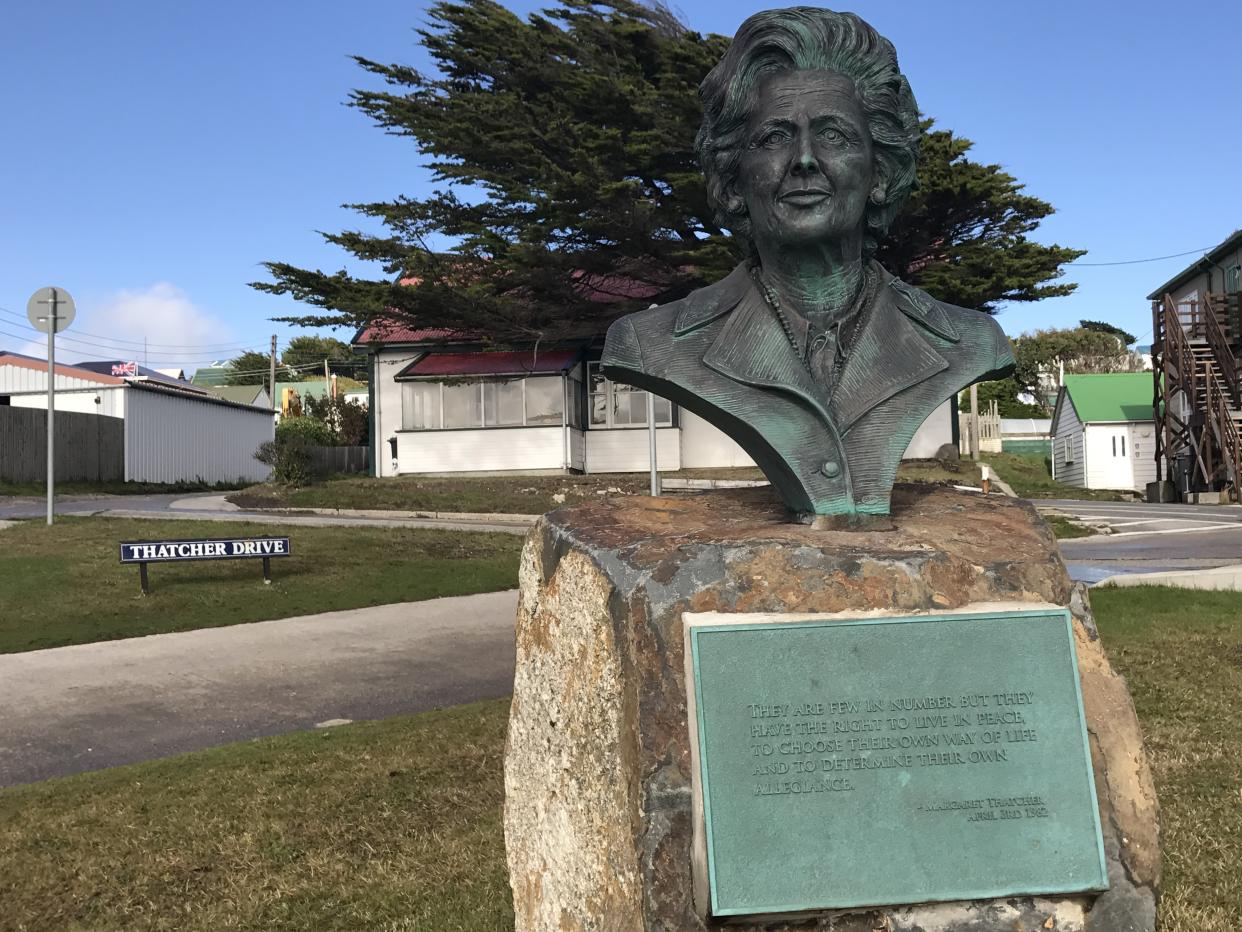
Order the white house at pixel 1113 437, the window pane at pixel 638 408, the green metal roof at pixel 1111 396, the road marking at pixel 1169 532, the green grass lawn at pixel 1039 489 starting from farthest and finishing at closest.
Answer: the green metal roof at pixel 1111 396 → the white house at pixel 1113 437 → the green grass lawn at pixel 1039 489 → the window pane at pixel 638 408 → the road marking at pixel 1169 532

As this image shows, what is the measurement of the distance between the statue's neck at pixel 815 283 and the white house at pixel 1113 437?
33.2m

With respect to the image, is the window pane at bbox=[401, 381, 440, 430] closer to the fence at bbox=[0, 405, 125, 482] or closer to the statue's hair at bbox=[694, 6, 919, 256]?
the fence at bbox=[0, 405, 125, 482]

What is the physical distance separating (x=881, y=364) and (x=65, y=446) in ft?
87.4

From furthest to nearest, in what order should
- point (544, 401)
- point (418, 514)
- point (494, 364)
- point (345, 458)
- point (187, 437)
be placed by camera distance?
point (345, 458) < point (187, 437) < point (494, 364) < point (544, 401) < point (418, 514)

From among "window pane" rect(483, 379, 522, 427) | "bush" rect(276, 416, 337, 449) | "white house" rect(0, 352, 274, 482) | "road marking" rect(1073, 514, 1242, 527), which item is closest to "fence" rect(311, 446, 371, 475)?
"bush" rect(276, 416, 337, 449)

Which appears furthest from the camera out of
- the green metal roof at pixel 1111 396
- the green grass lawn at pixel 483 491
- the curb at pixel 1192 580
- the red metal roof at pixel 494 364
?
the green metal roof at pixel 1111 396

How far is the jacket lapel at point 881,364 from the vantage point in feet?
11.5

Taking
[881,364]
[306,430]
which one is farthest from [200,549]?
[306,430]

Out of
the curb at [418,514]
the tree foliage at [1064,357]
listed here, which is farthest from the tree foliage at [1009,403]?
the curb at [418,514]

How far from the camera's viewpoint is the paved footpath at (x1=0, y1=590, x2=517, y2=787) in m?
6.46

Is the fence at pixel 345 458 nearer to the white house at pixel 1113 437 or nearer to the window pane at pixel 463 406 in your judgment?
the window pane at pixel 463 406

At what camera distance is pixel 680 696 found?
2783 millimetres

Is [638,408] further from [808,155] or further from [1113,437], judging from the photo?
[808,155]

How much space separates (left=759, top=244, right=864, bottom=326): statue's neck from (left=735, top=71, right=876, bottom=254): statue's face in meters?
0.15
